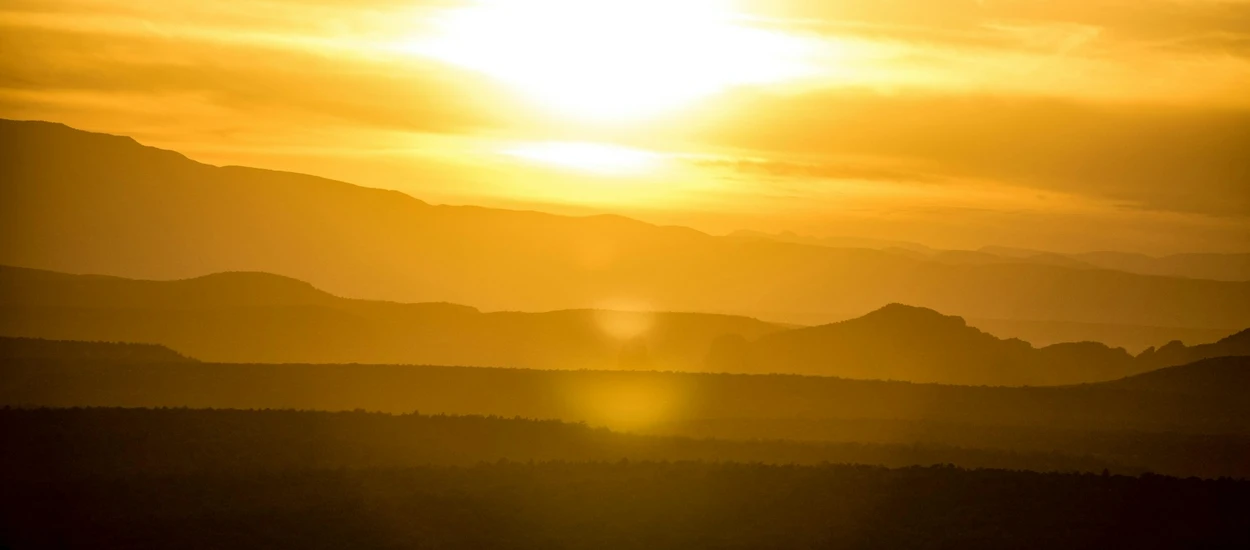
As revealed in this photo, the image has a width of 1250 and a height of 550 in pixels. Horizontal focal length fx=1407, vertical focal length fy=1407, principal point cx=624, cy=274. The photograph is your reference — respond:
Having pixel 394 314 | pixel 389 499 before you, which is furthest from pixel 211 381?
pixel 394 314

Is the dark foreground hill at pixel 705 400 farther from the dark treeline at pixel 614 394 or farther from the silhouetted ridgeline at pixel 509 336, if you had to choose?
the silhouetted ridgeline at pixel 509 336

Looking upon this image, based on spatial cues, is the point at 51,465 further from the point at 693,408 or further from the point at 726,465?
the point at 693,408

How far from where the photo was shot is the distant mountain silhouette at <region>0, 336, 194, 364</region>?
219ft

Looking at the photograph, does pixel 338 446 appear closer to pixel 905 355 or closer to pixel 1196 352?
pixel 905 355

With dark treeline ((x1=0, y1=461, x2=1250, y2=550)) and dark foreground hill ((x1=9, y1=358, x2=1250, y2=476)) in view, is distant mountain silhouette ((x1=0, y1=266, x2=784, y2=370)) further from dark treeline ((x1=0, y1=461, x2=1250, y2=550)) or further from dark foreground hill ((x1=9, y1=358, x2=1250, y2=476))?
dark treeline ((x1=0, y1=461, x2=1250, y2=550))

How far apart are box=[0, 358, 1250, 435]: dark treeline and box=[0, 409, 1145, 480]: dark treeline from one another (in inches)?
405

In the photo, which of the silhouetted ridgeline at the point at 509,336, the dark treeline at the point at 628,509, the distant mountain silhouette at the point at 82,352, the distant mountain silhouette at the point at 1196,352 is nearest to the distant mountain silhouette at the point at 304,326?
the silhouetted ridgeline at the point at 509,336

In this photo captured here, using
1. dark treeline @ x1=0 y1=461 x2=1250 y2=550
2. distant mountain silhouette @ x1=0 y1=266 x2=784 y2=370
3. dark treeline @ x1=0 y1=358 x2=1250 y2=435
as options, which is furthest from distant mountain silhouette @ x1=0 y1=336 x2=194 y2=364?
dark treeline @ x1=0 y1=461 x2=1250 y2=550

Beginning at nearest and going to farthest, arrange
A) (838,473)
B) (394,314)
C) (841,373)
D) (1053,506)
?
(1053,506)
(838,473)
(841,373)
(394,314)

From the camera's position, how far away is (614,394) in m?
61.2

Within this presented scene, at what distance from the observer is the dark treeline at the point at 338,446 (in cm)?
3775

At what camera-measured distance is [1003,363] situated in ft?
284

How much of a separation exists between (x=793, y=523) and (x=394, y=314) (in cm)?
10288

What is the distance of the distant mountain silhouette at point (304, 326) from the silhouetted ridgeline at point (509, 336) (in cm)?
17
